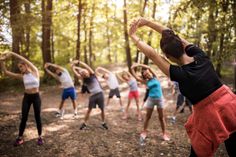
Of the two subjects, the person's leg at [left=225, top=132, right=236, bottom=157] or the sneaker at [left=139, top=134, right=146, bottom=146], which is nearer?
the person's leg at [left=225, top=132, right=236, bottom=157]

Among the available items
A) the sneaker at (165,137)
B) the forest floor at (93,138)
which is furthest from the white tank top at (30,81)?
the sneaker at (165,137)

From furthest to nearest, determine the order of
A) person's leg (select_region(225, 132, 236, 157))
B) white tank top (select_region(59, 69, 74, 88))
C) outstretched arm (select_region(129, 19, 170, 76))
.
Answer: white tank top (select_region(59, 69, 74, 88)) < person's leg (select_region(225, 132, 236, 157)) < outstretched arm (select_region(129, 19, 170, 76))

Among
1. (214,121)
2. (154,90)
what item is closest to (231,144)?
(214,121)

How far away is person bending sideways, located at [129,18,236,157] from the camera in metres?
2.86

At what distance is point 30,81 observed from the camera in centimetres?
735

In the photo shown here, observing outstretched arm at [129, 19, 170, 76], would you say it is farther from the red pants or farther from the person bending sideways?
the red pants

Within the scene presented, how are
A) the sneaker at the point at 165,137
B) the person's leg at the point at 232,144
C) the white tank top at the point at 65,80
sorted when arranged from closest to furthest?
the person's leg at the point at 232,144 < the sneaker at the point at 165,137 < the white tank top at the point at 65,80

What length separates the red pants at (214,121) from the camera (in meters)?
2.90

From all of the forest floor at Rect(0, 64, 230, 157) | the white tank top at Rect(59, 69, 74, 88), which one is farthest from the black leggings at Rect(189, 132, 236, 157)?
the white tank top at Rect(59, 69, 74, 88)

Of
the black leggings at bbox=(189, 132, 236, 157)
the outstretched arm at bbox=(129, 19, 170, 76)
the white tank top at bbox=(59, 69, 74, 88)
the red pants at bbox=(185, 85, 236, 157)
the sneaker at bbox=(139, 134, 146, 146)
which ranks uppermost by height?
the outstretched arm at bbox=(129, 19, 170, 76)

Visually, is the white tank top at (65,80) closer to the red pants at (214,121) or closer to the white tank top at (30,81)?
the white tank top at (30,81)

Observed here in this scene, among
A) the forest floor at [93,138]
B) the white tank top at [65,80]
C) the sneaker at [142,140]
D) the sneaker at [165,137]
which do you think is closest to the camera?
the forest floor at [93,138]

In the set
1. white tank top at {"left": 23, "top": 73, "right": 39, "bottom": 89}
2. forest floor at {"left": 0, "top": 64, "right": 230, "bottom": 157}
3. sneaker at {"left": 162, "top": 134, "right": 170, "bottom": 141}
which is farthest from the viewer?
sneaker at {"left": 162, "top": 134, "right": 170, "bottom": 141}

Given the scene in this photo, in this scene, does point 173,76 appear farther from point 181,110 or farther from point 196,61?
point 181,110
